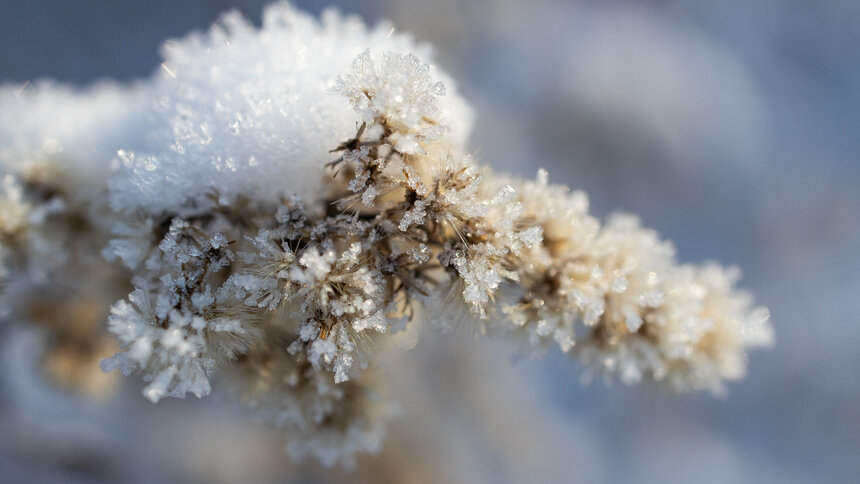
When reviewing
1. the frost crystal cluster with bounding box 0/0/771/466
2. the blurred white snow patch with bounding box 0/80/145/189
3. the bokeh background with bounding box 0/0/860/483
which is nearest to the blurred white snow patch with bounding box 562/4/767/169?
the bokeh background with bounding box 0/0/860/483

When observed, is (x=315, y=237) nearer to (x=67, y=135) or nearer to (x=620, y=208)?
(x=67, y=135)

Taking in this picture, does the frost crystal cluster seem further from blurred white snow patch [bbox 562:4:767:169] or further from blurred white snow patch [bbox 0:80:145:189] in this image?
blurred white snow patch [bbox 562:4:767:169]

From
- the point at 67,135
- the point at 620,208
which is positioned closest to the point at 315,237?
the point at 67,135

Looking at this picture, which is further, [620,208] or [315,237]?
[620,208]

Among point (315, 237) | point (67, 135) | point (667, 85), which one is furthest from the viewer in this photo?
point (667, 85)

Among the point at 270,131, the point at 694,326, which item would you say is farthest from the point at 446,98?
the point at 694,326

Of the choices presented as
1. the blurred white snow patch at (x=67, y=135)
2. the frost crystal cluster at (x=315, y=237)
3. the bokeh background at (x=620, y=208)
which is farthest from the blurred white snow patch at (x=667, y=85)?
the blurred white snow patch at (x=67, y=135)

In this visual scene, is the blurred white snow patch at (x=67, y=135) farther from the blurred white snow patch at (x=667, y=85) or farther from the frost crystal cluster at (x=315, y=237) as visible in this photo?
the blurred white snow patch at (x=667, y=85)
